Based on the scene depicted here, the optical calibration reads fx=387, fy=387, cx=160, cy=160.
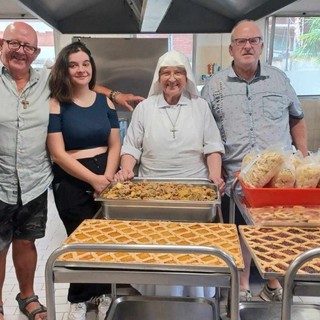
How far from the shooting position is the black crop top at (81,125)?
166 centimetres

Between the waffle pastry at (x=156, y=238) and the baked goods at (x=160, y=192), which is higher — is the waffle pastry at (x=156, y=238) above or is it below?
below

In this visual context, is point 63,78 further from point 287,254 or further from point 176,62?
point 287,254

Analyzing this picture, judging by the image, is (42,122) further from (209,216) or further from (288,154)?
(288,154)

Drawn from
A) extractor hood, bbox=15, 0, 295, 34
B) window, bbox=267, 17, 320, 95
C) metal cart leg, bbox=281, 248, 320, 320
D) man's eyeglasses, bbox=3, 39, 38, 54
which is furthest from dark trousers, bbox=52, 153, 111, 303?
window, bbox=267, 17, 320, 95

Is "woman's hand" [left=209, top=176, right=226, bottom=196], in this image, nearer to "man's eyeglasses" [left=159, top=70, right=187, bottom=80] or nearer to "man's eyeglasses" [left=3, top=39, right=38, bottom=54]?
"man's eyeglasses" [left=159, top=70, right=187, bottom=80]

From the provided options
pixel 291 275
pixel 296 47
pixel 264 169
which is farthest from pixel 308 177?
pixel 296 47

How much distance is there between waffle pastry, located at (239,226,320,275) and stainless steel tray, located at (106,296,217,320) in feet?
1.84

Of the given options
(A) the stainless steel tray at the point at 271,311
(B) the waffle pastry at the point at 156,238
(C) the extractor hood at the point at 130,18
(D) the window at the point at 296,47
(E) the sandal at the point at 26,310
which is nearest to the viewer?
(B) the waffle pastry at the point at 156,238

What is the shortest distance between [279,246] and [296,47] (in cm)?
376

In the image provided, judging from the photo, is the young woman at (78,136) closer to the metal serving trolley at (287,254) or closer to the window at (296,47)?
the metal serving trolley at (287,254)

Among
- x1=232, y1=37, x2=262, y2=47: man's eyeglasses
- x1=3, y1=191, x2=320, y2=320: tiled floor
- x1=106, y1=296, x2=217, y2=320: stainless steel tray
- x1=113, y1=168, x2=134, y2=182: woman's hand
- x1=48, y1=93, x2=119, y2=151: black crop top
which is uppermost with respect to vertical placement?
x1=232, y1=37, x2=262, y2=47: man's eyeglasses

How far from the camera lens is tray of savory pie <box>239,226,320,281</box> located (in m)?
0.92

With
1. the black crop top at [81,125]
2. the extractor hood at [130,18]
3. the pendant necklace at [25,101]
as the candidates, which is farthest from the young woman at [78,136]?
the extractor hood at [130,18]

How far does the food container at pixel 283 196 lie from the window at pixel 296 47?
3338 millimetres
